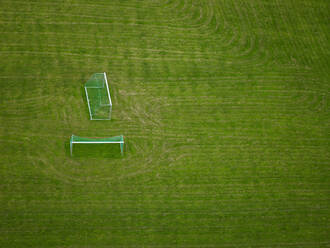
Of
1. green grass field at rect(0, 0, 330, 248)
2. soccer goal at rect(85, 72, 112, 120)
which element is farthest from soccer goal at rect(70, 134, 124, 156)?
soccer goal at rect(85, 72, 112, 120)

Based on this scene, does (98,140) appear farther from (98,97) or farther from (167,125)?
(167,125)

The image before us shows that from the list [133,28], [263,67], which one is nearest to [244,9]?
[263,67]

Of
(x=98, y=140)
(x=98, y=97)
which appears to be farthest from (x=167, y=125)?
(x=98, y=97)

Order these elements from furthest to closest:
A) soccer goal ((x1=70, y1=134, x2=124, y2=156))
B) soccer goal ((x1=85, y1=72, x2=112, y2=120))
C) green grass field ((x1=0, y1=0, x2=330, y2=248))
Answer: soccer goal ((x1=85, y1=72, x2=112, y2=120))
soccer goal ((x1=70, y1=134, x2=124, y2=156))
green grass field ((x1=0, y1=0, x2=330, y2=248))

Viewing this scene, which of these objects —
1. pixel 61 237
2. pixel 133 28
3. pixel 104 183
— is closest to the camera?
pixel 61 237

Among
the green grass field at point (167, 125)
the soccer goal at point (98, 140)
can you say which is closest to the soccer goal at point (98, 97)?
the green grass field at point (167, 125)

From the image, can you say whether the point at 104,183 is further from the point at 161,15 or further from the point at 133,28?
the point at 161,15

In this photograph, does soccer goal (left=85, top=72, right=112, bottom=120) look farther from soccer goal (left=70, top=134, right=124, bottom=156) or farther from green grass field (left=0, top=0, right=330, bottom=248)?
soccer goal (left=70, top=134, right=124, bottom=156)
